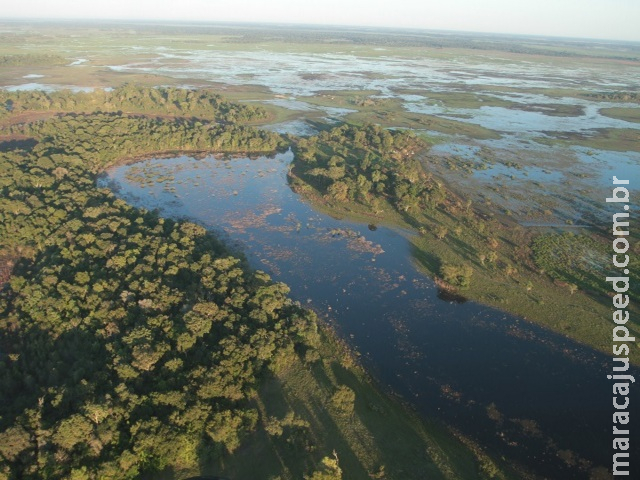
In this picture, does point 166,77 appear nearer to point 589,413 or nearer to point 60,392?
point 60,392

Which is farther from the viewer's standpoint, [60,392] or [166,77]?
[166,77]

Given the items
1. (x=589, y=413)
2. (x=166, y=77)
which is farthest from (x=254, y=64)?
(x=589, y=413)


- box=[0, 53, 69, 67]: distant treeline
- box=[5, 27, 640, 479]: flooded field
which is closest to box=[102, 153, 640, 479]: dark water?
box=[5, 27, 640, 479]: flooded field

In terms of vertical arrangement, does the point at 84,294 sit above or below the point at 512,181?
below

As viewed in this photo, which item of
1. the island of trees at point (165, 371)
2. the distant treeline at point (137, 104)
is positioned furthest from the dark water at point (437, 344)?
the distant treeline at point (137, 104)

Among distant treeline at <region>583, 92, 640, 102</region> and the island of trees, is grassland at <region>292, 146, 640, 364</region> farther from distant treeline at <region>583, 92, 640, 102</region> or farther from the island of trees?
distant treeline at <region>583, 92, 640, 102</region>

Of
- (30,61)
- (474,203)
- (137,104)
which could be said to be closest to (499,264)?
(474,203)

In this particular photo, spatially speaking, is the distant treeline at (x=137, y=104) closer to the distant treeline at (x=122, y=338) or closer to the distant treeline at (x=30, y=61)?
the distant treeline at (x=122, y=338)
